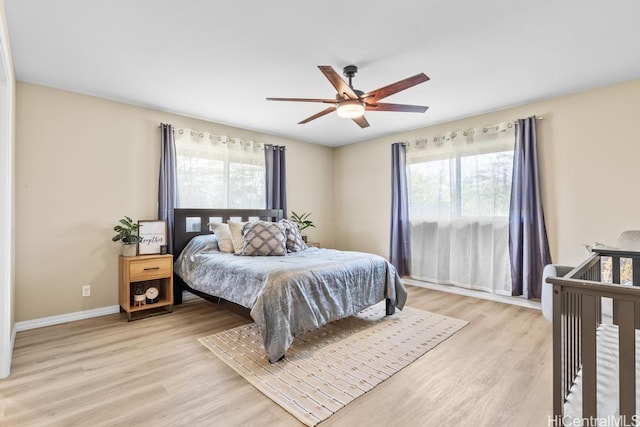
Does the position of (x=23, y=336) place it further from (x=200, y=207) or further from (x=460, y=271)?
(x=460, y=271)

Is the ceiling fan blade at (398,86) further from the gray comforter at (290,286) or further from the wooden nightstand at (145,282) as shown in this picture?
the wooden nightstand at (145,282)

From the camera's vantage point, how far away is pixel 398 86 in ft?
7.91

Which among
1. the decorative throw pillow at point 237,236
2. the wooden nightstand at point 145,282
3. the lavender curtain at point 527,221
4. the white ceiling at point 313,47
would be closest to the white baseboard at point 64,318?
the wooden nightstand at point 145,282

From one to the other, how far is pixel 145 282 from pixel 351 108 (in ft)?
10.5

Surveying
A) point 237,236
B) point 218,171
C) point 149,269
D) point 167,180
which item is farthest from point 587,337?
point 218,171

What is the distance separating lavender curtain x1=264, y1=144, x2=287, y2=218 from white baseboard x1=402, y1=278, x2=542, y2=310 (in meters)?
2.49

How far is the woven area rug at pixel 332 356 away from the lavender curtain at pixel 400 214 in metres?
1.55

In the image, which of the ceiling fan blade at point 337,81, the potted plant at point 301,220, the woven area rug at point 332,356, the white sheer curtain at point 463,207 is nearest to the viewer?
the woven area rug at point 332,356

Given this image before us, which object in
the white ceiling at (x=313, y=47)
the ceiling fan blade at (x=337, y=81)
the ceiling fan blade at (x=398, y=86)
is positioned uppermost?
the white ceiling at (x=313, y=47)

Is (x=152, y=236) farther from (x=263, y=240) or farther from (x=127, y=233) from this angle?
(x=263, y=240)

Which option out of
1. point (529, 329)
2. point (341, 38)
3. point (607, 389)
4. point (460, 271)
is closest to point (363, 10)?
point (341, 38)

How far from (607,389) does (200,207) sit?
4.29 m

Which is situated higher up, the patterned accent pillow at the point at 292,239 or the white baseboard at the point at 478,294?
the patterned accent pillow at the point at 292,239

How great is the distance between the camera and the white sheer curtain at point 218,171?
166 inches
